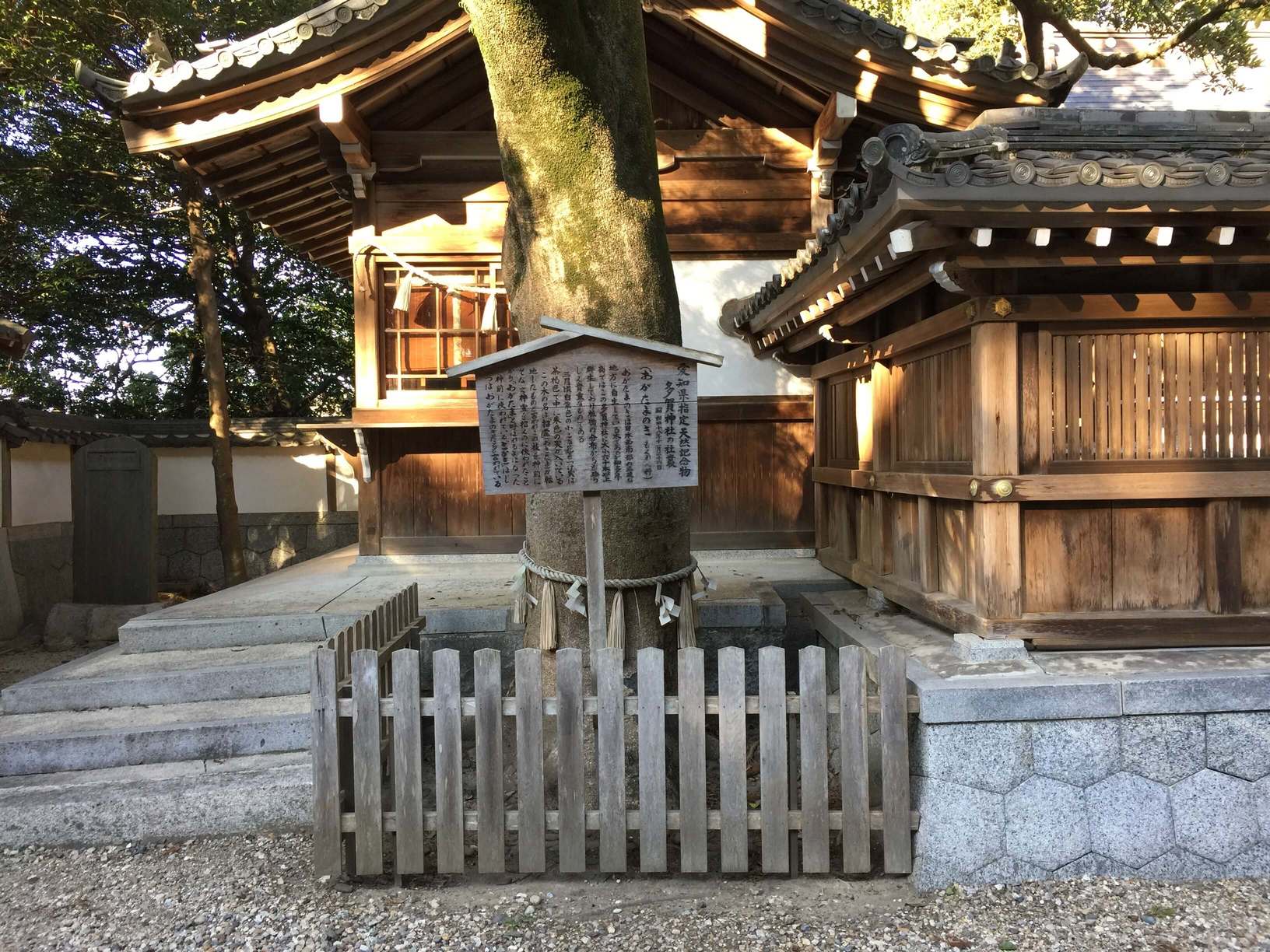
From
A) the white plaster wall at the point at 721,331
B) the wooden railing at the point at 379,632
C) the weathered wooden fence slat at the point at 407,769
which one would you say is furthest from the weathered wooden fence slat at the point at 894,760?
the white plaster wall at the point at 721,331

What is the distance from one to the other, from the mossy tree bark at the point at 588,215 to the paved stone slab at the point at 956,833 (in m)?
1.68

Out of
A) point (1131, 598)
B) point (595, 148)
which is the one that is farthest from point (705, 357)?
point (1131, 598)

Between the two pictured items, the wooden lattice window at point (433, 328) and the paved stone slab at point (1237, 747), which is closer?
the paved stone slab at point (1237, 747)

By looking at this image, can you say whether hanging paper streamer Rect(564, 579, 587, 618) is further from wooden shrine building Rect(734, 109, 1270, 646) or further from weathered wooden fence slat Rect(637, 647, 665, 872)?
wooden shrine building Rect(734, 109, 1270, 646)

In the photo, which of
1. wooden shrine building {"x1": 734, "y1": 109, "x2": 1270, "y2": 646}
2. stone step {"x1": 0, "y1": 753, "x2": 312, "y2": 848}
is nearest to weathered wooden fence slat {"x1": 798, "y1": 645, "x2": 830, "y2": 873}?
wooden shrine building {"x1": 734, "y1": 109, "x2": 1270, "y2": 646}

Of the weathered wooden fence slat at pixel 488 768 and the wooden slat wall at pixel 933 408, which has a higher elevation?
the wooden slat wall at pixel 933 408

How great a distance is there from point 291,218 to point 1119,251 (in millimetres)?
8895

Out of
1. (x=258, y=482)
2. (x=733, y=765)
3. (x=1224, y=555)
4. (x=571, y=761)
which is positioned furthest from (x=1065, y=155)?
(x=258, y=482)

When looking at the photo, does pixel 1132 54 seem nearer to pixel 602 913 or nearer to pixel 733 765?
pixel 733 765

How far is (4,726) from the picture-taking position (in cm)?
483

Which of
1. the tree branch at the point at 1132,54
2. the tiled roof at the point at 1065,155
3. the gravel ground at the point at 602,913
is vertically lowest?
the gravel ground at the point at 602,913

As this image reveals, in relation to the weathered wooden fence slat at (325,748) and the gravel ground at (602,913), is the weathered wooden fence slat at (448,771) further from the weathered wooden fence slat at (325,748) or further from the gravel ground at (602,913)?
the weathered wooden fence slat at (325,748)

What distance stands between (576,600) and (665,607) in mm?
494

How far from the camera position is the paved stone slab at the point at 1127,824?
3725 millimetres
